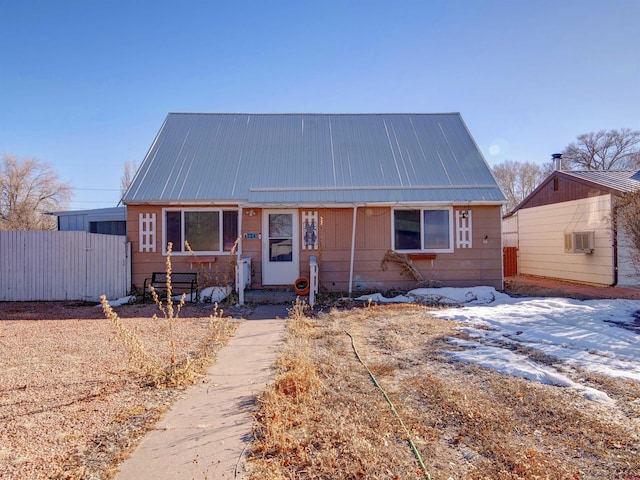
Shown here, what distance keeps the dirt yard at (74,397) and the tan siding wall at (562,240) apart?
1121 cm

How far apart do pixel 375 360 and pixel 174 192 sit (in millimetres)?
7337

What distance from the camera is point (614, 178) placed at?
12.3 m

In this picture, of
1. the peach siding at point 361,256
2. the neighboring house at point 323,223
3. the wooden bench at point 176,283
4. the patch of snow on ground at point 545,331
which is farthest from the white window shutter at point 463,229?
the wooden bench at point 176,283

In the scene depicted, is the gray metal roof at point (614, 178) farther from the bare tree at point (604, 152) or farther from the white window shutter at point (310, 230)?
the bare tree at point (604, 152)

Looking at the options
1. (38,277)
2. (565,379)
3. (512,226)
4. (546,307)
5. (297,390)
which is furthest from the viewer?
(512,226)

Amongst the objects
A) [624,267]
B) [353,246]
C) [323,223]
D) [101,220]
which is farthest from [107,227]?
[624,267]

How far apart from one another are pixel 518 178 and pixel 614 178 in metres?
24.1

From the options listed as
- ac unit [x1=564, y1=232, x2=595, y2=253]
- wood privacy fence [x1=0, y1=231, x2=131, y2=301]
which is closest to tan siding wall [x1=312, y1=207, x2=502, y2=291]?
ac unit [x1=564, y1=232, x2=595, y2=253]

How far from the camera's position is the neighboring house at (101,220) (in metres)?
13.1

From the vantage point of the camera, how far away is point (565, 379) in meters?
4.11

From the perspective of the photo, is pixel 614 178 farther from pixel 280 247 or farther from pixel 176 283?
pixel 176 283

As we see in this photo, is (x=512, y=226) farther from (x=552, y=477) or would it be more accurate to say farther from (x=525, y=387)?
(x=552, y=477)

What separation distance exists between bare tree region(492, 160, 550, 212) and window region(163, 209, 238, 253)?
29806 mm

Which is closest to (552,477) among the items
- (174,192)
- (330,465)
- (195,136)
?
(330,465)
